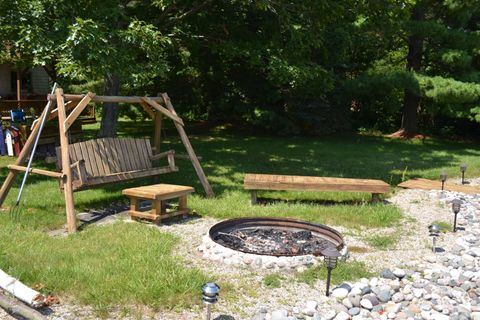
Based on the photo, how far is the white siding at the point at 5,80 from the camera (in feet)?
74.4

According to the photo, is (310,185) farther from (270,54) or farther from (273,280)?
(270,54)

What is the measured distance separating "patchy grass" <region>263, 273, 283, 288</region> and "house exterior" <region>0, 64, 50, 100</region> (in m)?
19.8

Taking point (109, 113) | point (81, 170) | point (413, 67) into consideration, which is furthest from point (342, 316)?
point (413, 67)

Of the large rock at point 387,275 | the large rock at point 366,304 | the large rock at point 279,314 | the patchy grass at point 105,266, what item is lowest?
the large rock at point 366,304

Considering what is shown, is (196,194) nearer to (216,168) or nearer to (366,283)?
(216,168)

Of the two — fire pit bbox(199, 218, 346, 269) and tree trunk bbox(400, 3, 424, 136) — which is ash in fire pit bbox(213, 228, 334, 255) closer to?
fire pit bbox(199, 218, 346, 269)

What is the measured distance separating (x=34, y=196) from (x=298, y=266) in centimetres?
523

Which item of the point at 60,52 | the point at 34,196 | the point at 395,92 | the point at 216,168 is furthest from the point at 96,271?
the point at 395,92

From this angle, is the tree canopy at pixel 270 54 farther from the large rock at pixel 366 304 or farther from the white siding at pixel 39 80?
the large rock at pixel 366 304

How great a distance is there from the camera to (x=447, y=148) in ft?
56.5

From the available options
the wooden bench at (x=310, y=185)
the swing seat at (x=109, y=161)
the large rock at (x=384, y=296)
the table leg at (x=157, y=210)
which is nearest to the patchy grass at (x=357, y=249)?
the large rock at (x=384, y=296)

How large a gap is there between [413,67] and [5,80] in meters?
18.1

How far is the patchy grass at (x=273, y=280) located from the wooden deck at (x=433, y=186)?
5.96 meters

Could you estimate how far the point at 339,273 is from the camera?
5.25 meters
